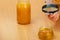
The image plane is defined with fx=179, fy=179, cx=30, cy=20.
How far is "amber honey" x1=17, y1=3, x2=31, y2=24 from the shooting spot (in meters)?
0.98

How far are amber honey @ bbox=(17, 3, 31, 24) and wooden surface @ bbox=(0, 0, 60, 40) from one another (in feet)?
0.11

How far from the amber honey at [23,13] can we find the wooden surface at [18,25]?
0.03 meters

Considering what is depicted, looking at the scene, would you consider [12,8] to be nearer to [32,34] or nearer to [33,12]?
[33,12]

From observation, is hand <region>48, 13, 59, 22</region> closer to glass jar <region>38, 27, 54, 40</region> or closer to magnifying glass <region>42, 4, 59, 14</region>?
magnifying glass <region>42, 4, 59, 14</region>

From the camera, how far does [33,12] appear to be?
1.14 m

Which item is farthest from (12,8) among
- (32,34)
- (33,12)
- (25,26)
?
(32,34)

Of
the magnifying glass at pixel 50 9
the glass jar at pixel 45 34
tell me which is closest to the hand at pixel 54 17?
the magnifying glass at pixel 50 9

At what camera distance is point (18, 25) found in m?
0.96

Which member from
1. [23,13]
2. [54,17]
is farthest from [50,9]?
[23,13]

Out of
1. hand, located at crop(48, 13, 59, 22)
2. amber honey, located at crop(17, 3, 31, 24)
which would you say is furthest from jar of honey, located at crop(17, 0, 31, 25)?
hand, located at crop(48, 13, 59, 22)

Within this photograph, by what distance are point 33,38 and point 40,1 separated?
49 centimetres

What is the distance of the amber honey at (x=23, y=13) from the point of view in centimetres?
98

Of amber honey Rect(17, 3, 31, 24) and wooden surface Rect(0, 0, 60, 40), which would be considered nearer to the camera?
wooden surface Rect(0, 0, 60, 40)

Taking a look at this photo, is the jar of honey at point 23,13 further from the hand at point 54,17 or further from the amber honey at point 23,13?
the hand at point 54,17
